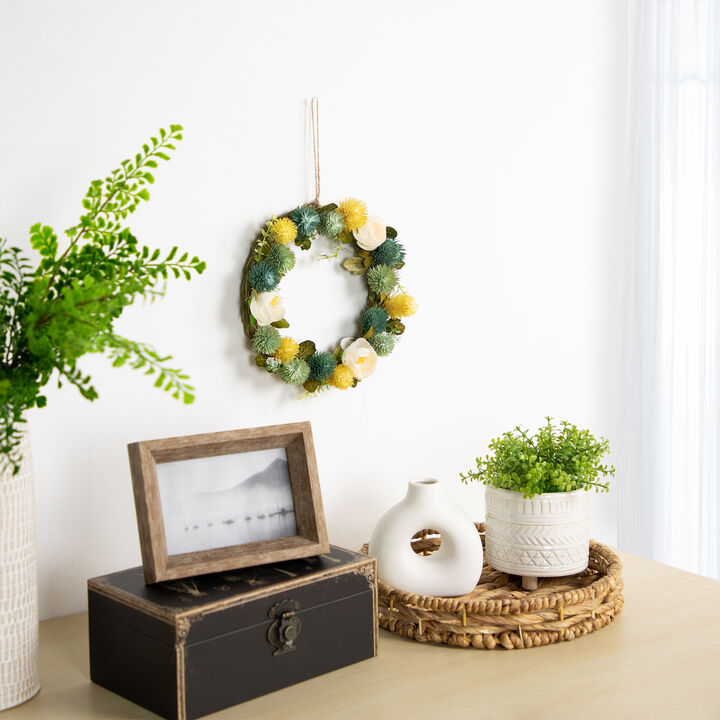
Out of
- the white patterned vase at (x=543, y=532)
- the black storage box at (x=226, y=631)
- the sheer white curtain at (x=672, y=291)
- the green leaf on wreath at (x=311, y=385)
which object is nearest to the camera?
the black storage box at (x=226, y=631)

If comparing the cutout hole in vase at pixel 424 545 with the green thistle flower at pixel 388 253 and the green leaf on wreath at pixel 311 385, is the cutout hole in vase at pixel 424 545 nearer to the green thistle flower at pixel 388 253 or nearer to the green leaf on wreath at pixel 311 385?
the green leaf on wreath at pixel 311 385

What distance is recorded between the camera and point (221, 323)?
133cm

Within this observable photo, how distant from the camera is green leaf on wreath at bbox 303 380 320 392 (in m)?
1.39

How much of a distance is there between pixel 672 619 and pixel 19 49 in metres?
1.20

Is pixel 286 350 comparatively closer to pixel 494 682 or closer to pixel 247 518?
pixel 247 518

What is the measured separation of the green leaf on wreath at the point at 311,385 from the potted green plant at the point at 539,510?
A: 0.96ft

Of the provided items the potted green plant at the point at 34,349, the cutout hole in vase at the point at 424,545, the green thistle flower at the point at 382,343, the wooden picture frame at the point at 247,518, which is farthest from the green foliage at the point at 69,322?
the cutout hole in vase at the point at 424,545

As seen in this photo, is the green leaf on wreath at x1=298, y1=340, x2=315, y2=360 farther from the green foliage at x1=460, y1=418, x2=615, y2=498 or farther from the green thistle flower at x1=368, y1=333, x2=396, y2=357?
the green foliage at x1=460, y1=418, x2=615, y2=498

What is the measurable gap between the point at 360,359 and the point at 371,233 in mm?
204

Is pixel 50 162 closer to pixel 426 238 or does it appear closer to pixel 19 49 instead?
pixel 19 49

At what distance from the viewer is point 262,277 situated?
4.32 feet

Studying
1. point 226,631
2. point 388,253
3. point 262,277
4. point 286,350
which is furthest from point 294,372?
point 226,631

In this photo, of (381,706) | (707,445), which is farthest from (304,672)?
(707,445)

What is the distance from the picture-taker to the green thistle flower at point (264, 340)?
1.32 meters
